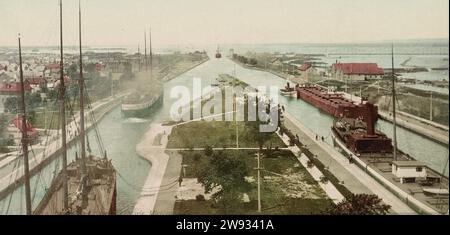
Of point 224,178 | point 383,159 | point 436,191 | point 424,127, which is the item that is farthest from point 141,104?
point 424,127

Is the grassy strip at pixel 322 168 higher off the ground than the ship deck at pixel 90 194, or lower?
higher

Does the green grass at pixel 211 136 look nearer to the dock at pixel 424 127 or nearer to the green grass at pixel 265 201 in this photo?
the green grass at pixel 265 201

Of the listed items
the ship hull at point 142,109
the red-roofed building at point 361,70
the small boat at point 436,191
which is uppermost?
the red-roofed building at point 361,70

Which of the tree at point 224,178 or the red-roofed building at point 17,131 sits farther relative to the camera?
the red-roofed building at point 17,131

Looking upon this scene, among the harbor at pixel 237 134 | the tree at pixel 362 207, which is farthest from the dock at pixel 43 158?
the tree at pixel 362 207

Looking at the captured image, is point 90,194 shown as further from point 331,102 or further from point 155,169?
point 331,102
